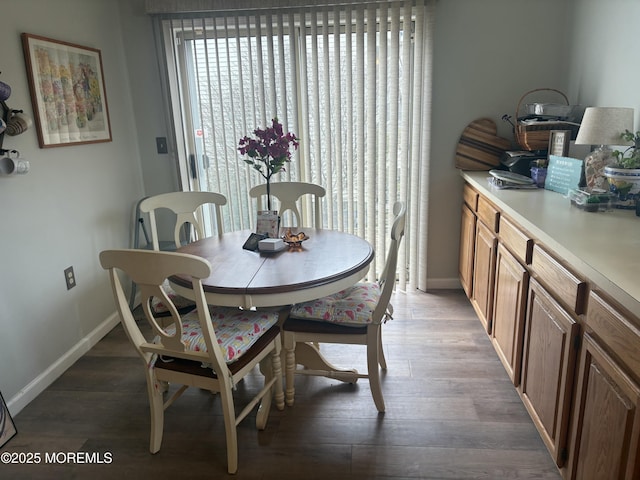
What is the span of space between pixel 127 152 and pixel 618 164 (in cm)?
305

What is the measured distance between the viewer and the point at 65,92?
8.54ft

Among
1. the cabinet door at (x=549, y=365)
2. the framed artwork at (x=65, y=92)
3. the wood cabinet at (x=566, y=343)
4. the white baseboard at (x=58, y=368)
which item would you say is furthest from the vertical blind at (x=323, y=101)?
the cabinet door at (x=549, y=365)

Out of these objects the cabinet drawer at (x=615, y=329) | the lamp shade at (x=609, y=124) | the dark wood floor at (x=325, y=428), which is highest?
the lamp shade at (x=609, y=124)

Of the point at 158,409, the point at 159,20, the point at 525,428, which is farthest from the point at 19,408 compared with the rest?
the point at 159,20

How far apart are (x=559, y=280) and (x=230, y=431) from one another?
1337 mm

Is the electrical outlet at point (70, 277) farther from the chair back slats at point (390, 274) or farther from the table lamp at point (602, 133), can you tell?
the table lamp at point (602, 133)

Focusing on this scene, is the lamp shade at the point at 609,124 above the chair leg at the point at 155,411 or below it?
above

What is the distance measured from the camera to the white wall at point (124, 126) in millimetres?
2256

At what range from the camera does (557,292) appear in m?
1.57

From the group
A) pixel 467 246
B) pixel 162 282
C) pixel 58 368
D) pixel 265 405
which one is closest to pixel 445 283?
pixel 467 246

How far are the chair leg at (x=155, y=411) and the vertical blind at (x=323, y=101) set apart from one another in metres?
1.78

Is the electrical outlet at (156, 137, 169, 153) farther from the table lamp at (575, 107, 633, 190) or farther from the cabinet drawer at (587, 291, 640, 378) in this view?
the cabinet drawer at (587, 291, 640, 378)

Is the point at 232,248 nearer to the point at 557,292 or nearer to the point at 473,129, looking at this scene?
the point at 557,292

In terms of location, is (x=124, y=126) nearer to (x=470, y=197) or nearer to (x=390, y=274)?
(x=390, y=274)
